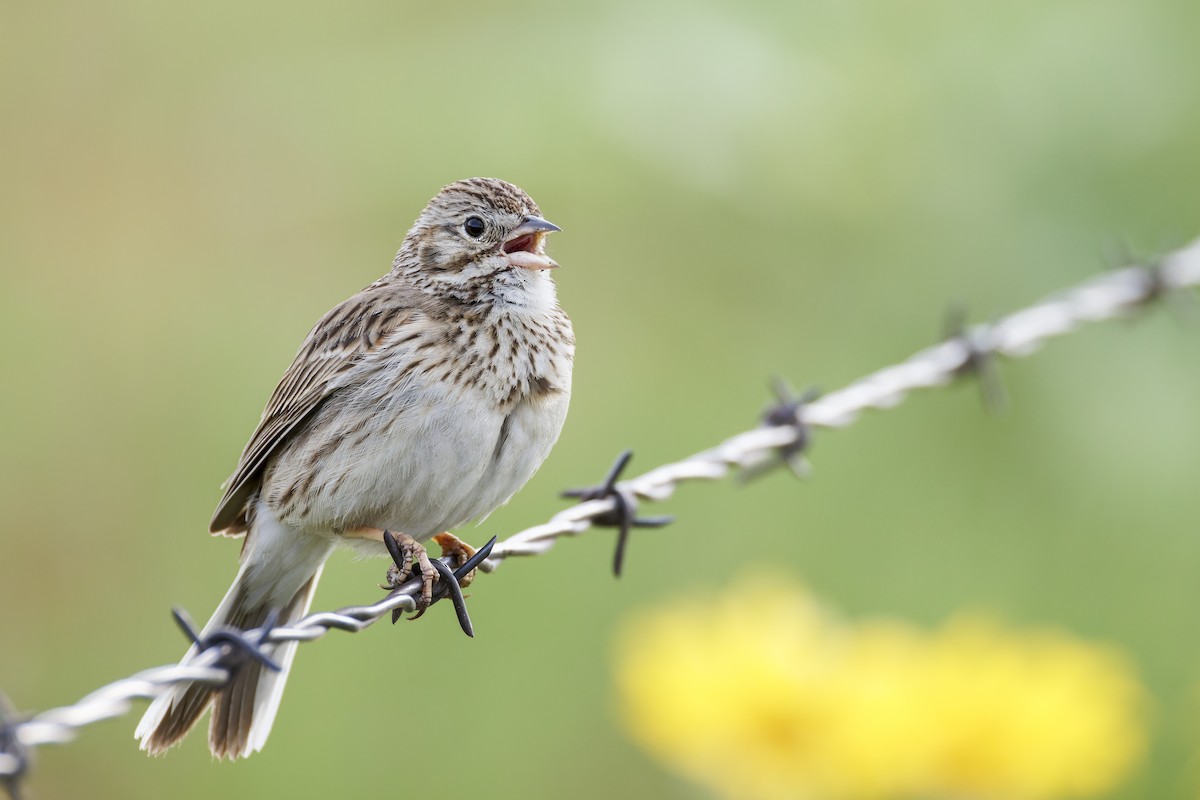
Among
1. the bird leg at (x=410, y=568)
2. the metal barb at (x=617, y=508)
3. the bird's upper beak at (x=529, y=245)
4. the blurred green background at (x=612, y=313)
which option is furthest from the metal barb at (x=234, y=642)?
the blurred green background at (x=612, y=313)

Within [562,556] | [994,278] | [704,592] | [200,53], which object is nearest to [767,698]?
[704,592]

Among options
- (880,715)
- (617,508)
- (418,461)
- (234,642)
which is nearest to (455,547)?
(418,461)

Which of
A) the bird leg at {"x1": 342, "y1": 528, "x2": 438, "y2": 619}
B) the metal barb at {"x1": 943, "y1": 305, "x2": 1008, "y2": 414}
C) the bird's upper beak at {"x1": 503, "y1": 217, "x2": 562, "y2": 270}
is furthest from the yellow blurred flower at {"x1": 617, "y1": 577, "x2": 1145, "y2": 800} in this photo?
the bird's upper beak at {"x1": 503, "y1": 217, "x2": 562, "y2": 270}

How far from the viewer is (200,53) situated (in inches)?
368

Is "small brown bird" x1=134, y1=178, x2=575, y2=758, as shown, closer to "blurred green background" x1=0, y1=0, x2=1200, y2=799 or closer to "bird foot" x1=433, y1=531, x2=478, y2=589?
"bird foot" x1=433, y1=531, x2=478, y2=589

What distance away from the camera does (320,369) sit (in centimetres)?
432

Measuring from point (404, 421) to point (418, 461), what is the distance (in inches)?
4.3

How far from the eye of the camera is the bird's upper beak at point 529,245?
435 centimetres

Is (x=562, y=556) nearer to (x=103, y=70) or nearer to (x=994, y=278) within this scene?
(x=994, y=278)

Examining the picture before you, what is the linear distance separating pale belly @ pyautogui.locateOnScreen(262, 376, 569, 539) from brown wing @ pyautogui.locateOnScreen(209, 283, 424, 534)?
8cm

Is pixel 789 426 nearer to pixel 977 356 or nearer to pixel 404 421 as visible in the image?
pixel 977 356

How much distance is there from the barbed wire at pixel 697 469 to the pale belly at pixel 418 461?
0.62ft

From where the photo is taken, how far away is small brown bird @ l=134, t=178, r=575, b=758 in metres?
4.09

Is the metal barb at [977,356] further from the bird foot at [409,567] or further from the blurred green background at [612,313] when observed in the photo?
the blurred green background at [612,313]
